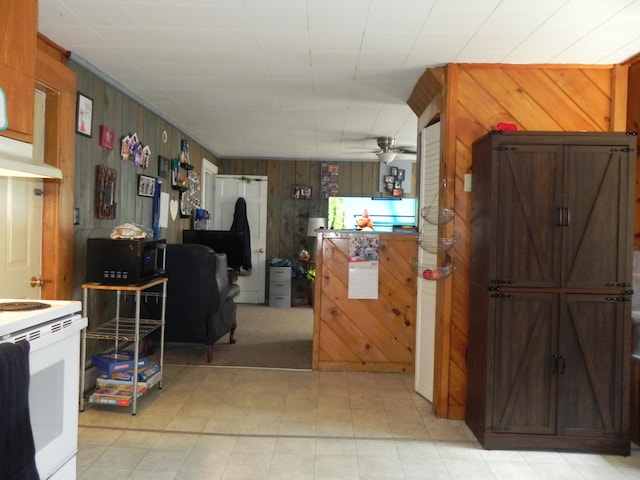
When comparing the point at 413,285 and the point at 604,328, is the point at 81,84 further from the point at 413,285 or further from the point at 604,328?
the point at 604,328

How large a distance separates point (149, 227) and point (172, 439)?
2.38 m

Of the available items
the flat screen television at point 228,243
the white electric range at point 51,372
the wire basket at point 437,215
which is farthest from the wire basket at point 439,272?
the flat screen television at point 228,243

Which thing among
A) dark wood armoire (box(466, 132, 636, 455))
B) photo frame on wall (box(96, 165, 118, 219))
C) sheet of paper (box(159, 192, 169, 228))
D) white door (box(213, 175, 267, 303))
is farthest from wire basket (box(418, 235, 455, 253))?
white door (box(213, 175, 267, 303))

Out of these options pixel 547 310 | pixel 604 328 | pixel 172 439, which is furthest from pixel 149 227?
pixel 604 328

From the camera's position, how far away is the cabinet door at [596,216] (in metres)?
2.71

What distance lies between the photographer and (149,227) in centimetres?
468

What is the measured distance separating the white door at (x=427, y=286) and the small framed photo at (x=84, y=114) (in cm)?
243

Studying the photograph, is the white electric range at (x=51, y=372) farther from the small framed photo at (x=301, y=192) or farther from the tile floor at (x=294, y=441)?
the small framed photo at (x=301, y=192)

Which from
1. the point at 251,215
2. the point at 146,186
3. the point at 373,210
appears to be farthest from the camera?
the point at 251,215

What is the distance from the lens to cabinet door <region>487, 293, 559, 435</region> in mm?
2752

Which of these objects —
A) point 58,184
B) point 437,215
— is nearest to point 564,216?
point 437,215

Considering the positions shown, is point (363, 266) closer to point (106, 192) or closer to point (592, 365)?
point (592, 365)

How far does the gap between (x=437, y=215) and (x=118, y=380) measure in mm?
2388

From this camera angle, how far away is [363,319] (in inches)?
166
